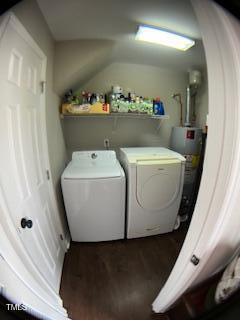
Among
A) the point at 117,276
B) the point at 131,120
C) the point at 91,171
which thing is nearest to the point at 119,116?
the point at 131,120

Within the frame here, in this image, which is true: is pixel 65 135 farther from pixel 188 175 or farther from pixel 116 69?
pixel 188 175

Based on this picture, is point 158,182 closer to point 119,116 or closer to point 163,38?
point 119,116

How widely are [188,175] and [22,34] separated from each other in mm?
1678

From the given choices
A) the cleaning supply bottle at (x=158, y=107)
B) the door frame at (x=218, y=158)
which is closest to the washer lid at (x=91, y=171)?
the cleaning supply bottle at (x=158, y=107)

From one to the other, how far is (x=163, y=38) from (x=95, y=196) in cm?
144

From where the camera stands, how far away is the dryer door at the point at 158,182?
1.52m

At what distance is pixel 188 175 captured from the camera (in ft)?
5.05

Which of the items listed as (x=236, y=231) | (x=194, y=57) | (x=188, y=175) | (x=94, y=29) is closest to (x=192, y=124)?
(x=194, y=57)

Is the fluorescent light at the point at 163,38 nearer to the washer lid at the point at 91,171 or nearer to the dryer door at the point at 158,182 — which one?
the dryer door at the point at 158,182

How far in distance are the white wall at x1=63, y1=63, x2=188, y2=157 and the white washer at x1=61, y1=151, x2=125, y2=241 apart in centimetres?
21

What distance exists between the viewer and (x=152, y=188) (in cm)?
158

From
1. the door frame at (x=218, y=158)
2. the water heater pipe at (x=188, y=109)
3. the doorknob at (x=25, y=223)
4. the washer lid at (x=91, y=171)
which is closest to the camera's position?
the door frame at (x=218, y=158)

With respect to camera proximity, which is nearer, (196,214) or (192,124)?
(196,214)

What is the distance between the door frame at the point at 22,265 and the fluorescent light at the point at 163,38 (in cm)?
56
